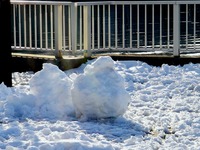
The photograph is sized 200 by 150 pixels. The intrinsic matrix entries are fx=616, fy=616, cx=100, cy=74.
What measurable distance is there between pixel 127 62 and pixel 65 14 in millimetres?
→ 1860

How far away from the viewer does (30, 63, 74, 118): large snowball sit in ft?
28.4

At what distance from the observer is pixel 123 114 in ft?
28.6

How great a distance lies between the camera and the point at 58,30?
13359 millimetres

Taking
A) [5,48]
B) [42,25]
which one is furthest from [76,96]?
[42,25]

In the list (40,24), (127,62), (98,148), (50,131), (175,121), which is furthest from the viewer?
(40,24)

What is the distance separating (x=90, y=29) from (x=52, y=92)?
4.75m

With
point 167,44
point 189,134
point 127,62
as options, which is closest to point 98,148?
point 189,134

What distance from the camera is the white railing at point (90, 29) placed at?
13250 millimetres

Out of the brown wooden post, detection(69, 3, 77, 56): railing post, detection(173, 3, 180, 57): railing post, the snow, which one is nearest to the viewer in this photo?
the snow

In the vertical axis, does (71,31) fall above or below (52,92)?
above

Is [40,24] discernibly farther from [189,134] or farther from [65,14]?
[189,134]

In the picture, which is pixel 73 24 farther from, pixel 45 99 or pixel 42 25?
pixel 45 99

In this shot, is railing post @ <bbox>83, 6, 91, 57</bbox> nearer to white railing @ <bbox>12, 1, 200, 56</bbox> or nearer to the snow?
white railing @ <bbox>12, 1, 200, 56</bbox>

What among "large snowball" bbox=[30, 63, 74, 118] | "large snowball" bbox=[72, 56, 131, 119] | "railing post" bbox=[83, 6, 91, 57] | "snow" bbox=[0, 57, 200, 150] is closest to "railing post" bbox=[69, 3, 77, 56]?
"railing post" bbox=[83, 6, 91, 57]
